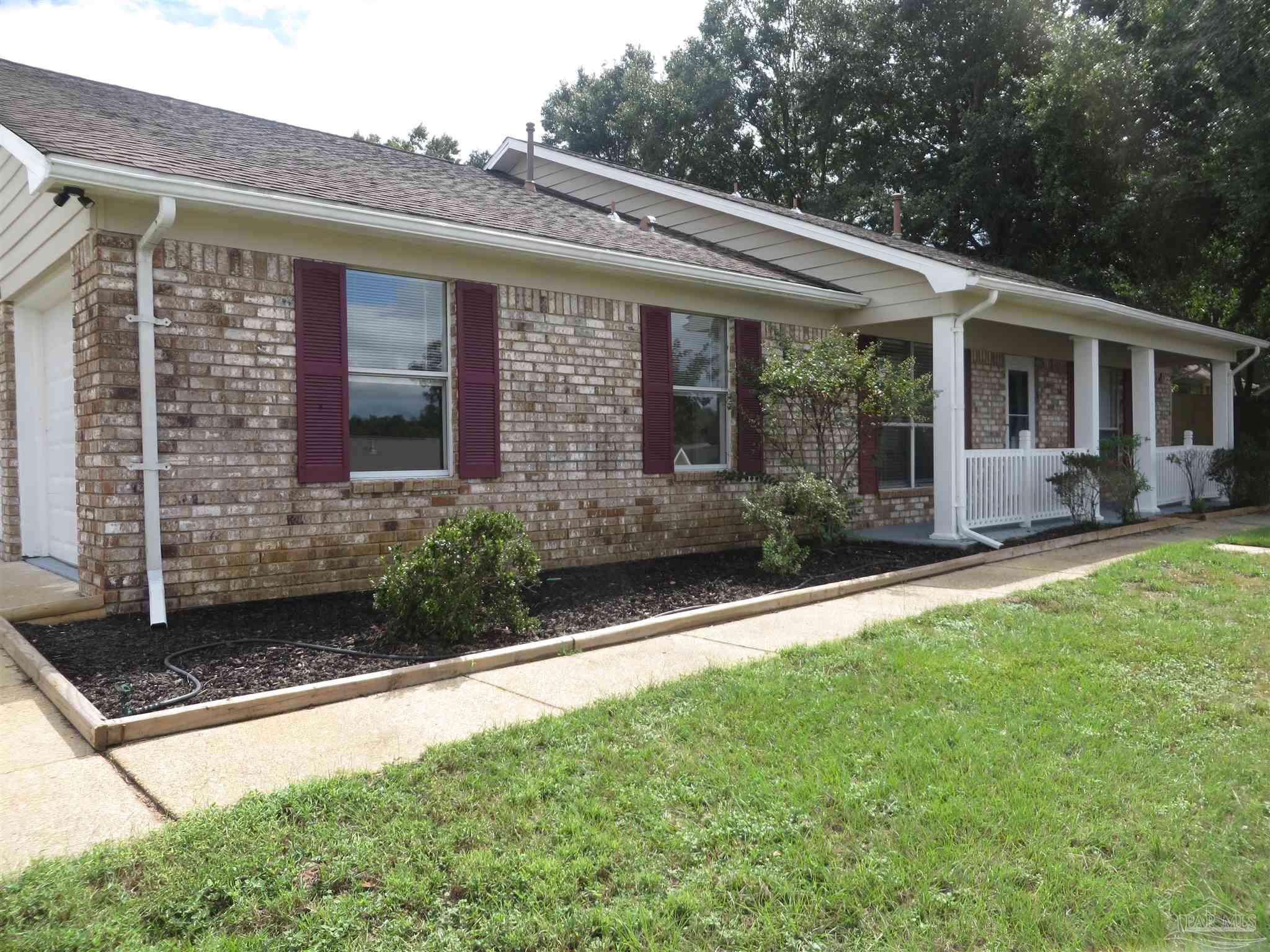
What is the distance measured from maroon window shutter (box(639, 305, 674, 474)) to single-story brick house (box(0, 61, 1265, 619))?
37mm

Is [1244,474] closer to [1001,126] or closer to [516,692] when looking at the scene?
[1001,126]

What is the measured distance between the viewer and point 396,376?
713 centimetres

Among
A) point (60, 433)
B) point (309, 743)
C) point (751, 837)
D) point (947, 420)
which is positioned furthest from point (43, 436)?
point (947, 420)

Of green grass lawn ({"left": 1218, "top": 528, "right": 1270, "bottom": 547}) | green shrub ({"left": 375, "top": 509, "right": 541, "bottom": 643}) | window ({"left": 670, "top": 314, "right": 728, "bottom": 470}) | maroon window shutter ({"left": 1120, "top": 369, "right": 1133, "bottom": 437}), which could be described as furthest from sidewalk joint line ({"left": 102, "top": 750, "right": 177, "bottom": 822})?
maroon window shutter ({"left": 1120, "top": 369, "right": 1133, "bottom": 437})

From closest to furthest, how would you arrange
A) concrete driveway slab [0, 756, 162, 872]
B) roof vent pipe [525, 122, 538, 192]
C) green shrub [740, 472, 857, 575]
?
concrete driveway slab [0, 756, 162, 872], green shrub [740, 472, 857, 575], roof vent pipe [525, 122, 538, 192]

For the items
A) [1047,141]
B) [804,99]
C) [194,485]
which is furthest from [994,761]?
[804,99]

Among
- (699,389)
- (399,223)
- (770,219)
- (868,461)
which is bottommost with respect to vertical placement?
(868,461)

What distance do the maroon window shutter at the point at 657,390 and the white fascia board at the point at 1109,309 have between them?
10.6 feet

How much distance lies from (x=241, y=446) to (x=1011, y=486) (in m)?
8.49

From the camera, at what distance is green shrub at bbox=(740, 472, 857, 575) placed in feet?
26.0

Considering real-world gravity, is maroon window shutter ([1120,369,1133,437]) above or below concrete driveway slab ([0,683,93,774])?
above

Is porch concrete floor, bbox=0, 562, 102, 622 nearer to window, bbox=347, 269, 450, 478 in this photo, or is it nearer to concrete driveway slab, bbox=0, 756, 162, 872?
window, bbox=347, 269, 450, 478

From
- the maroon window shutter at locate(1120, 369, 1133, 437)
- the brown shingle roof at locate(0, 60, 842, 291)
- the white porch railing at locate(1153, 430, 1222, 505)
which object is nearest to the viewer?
the brown shingle roof at locate(0, 60, 842, 291)

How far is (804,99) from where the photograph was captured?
→ 25.2m
